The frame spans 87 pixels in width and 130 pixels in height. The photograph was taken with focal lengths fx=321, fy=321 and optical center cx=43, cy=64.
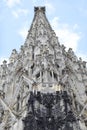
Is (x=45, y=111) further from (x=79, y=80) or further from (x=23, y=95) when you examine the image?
(x=79, y=80)

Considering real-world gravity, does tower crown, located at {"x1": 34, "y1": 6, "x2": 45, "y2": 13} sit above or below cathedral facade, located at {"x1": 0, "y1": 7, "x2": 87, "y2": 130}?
above

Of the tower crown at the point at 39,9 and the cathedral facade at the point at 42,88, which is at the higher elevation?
the tower crown at the point at 39,9

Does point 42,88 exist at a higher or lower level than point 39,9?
lower

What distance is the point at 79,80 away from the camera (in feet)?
102

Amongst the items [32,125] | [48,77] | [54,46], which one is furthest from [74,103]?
[54,46]

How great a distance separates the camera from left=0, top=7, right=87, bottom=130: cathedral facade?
68.1ft

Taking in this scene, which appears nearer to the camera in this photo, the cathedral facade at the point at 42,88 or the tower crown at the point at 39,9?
the cathedral facade at the point at 42,88

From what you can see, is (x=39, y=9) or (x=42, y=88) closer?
(x=42, y=88)

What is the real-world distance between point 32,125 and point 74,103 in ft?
24.2

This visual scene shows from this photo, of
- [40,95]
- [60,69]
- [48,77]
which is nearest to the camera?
[40,95]

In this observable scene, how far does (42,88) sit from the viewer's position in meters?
24.1

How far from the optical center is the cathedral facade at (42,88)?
20.8 metres

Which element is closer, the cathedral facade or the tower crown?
the cathedral facade

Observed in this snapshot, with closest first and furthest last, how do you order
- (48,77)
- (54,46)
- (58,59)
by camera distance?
(48,77) → (58,59) → (54,46)
